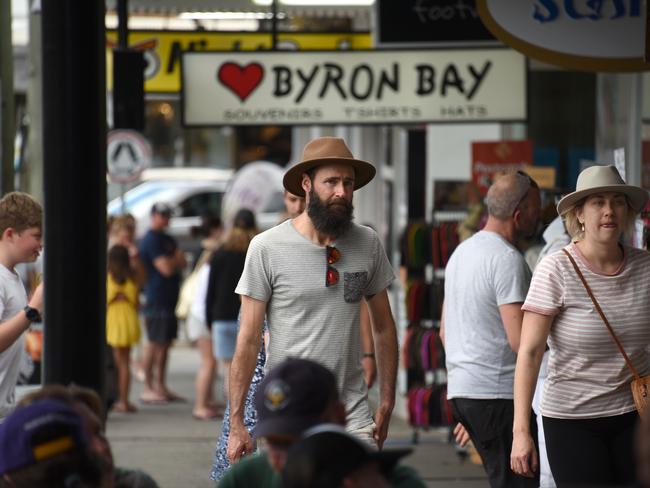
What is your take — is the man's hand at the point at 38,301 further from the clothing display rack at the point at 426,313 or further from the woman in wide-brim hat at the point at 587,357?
the clothing display rack at the point at 426,313

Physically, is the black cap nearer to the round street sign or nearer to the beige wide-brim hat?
the beige wide-brim hat

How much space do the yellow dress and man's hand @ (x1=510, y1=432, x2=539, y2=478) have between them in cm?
801

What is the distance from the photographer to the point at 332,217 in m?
5.62

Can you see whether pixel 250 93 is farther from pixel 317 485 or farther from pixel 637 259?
pixel 317 485

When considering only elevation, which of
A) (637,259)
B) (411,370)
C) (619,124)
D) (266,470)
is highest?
(619,124)

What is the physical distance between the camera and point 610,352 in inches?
215

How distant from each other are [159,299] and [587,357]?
9.33 metres

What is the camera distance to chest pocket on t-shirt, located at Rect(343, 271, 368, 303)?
5648 millimetres

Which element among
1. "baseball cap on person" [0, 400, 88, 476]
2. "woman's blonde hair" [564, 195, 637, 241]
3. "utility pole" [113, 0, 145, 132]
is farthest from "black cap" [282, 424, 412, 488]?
"utility pole" [113, 0, 145, 132]

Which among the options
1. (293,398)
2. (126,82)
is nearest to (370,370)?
(126,82)

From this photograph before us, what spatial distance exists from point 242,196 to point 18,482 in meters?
14.6

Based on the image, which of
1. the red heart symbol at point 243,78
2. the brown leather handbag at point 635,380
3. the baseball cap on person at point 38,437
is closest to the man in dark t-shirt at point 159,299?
the red heart symbol at point 243,78

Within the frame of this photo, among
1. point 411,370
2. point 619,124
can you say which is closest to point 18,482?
point 619,124

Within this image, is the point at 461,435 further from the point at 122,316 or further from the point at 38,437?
the point at 122,316
